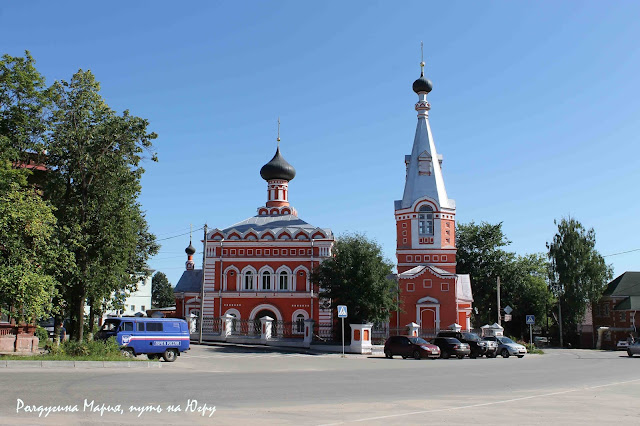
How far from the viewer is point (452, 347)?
3147cm

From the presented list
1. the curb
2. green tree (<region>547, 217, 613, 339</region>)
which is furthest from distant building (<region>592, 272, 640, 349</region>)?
the curb

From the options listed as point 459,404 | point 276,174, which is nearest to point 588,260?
point 276,174

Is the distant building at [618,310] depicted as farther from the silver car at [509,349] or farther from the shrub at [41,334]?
the shrub at [41,334]

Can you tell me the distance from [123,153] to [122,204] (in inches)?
90.9

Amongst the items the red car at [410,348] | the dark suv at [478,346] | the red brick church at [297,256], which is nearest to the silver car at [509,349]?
the dark suv at [478,346]

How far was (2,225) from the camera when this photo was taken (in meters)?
22.0

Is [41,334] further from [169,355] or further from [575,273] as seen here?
[575,273]

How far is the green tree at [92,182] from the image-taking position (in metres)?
26.2

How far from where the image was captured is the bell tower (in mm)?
49969

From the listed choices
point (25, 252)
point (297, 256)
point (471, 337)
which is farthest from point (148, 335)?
point (297, 256)

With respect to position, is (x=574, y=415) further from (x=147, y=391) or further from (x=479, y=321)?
(x=479, y=321)

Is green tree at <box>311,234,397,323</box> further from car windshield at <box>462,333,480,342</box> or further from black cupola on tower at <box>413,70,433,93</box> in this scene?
black cupola on tower at <box>413,70,433,93</box>

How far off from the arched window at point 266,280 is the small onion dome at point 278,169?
1014 centimetres

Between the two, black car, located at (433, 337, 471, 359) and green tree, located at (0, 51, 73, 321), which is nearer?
green tree, located at (0, 51, 73, 321)
